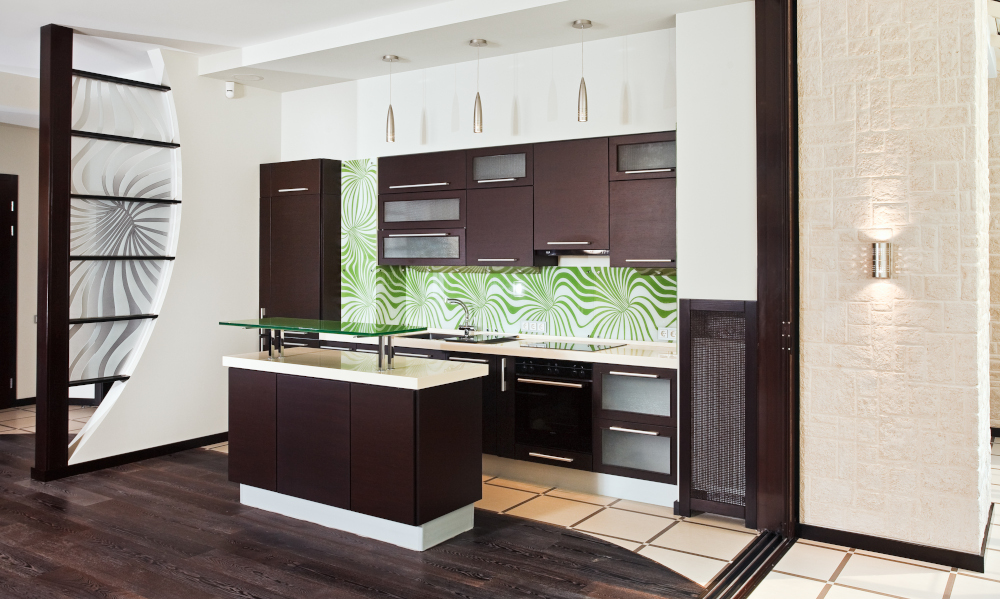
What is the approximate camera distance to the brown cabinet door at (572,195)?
4.70m

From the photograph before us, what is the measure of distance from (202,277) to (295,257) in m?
0.71

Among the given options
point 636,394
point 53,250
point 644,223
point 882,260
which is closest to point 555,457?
point 636,394

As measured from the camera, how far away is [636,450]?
4438 millimetres

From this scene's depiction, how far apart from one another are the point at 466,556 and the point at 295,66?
3734 mm

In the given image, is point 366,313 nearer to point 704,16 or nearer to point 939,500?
point 704,16

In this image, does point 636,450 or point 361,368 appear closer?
point 361,368

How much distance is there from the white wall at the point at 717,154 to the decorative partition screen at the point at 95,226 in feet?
12.3

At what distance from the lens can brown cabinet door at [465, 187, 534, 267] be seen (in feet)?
16.5

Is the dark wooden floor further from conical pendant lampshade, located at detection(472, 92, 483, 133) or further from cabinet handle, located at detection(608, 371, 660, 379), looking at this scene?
conical pendant lampshade, located at detection(472, 92, 483, 133)

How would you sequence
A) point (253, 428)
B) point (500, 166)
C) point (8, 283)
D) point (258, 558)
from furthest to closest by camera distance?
point (8, 283), point (500, 166), point (253, 428), point (258, 558)

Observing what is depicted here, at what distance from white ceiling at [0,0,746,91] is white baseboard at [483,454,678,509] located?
2671 millimetres

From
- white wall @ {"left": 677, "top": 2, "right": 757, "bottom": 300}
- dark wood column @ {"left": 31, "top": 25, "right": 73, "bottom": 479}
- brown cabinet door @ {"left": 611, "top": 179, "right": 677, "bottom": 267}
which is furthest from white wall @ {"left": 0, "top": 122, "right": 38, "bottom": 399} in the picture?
white wall @ {"left": 677, "top": 2, "right": 757, "bottom": 300}

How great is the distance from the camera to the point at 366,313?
5.97m

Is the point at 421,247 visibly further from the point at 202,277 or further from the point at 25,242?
the point at 25,242
